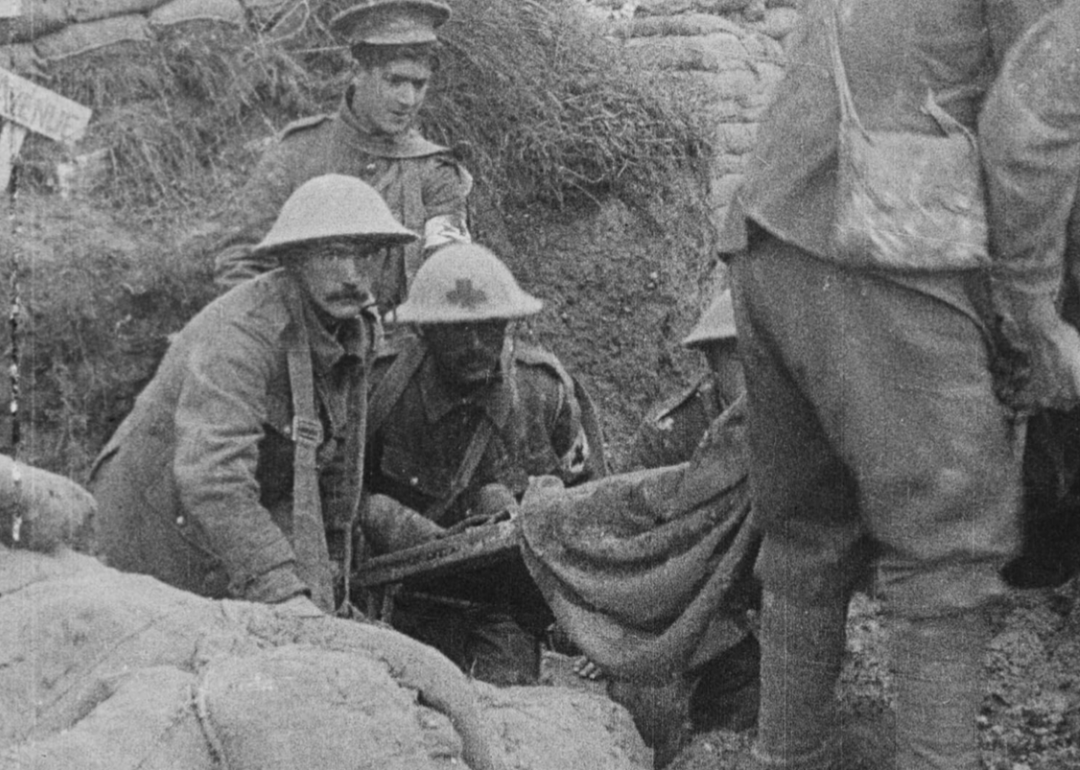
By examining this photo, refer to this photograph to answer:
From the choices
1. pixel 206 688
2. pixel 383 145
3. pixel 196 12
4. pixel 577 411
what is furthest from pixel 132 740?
pixel 196 12

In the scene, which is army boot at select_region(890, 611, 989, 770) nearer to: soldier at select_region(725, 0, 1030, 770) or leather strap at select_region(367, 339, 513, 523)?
soldier at select_region(725, 0, 1030, 770)

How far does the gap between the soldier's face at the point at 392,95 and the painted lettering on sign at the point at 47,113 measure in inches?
58.1

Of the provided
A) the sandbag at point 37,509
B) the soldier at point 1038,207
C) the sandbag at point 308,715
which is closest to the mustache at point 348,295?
the sandbag at point 37,509

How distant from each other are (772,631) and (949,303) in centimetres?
95

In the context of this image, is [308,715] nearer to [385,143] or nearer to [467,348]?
[467,348]

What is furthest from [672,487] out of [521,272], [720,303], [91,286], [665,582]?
[521,272]

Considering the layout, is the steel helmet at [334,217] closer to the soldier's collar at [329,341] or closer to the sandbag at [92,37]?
the soldier's collar at [329,341]

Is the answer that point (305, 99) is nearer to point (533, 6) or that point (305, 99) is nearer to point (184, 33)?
point (184, 33)

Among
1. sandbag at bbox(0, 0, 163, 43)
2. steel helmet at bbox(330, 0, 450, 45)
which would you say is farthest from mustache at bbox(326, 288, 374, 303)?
sandbag at bbox(0, 0, 163, 43)

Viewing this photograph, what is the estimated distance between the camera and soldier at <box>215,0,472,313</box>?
23.4 ft

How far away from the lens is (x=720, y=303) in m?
6.50

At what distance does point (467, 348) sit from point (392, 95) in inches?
60.0

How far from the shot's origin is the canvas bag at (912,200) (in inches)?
133

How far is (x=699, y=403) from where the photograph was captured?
648 cm
